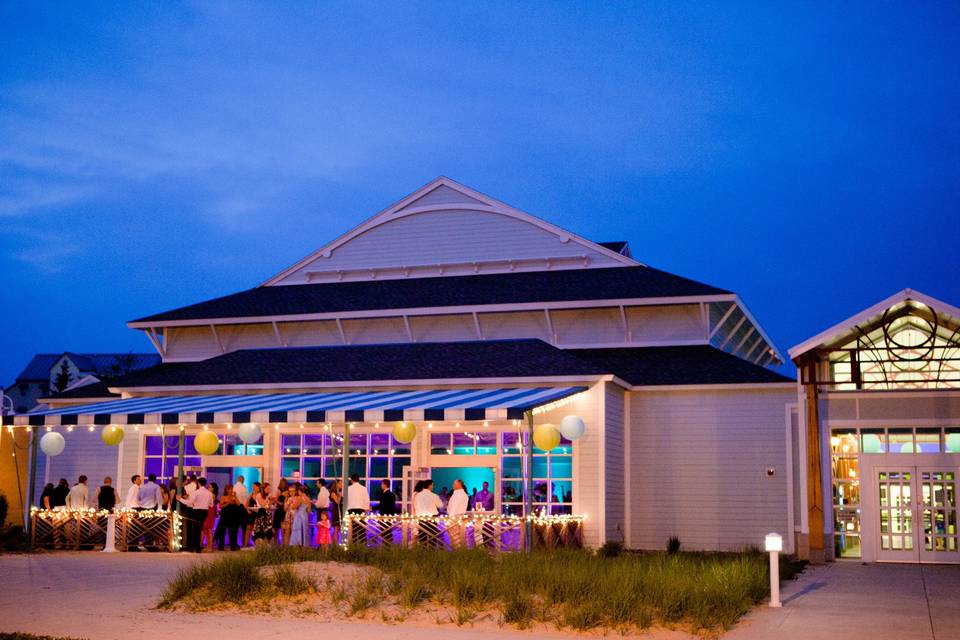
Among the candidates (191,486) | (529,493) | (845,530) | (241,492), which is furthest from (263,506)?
(845,530)

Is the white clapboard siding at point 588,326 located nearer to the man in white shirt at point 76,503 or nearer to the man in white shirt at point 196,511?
the man in white shirt at point 196,511

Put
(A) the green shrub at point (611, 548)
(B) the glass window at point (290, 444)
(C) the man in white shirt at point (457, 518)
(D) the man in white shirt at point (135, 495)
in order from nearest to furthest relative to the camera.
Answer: (C) the man in white shirt at point (457, 518), (A) the green shrub at point (611, 548), (D) the man in white shirt at point (135, 495), (B) the glass window at point (290, 444)

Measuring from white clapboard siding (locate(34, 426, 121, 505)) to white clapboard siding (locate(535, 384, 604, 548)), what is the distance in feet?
42.0

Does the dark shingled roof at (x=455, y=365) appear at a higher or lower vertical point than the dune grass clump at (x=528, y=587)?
higher

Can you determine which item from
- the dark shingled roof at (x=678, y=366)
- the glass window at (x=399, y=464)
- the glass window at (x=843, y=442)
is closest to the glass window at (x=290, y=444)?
the glass window at (x=399, y=464)

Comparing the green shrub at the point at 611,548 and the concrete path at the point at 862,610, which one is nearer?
the concrete path at the point at 862,610

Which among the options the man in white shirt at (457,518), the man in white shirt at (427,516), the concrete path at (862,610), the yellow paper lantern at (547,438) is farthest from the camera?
the man in white shirt at (427,516)

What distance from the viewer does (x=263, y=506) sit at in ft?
73.0

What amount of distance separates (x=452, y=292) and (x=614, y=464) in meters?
7.43

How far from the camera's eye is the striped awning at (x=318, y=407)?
20.2 metres

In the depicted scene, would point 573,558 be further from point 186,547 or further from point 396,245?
point 396,245

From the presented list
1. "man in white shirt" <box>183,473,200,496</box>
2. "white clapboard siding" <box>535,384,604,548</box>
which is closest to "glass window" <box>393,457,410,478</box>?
"white clapboard siding" <box>535,384,604,548</box>

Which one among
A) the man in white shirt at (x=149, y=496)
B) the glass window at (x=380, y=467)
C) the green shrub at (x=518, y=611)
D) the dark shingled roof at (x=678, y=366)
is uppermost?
the dark shingled roof at (x=678, y=366)

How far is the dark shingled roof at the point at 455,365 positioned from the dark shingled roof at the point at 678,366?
2 centimetres
